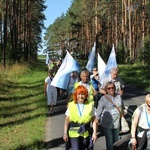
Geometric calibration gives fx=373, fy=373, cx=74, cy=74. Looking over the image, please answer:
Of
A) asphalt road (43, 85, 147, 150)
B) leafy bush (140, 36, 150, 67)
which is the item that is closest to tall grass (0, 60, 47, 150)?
asphalt road (43, 85, 147, 150)

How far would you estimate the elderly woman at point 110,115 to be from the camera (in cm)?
669

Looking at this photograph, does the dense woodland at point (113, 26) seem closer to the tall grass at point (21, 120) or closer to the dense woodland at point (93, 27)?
the dense woodland at point (93, 27)

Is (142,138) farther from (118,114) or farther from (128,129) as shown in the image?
(128,129)

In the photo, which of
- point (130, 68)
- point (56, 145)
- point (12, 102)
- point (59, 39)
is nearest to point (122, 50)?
point (130, 68)

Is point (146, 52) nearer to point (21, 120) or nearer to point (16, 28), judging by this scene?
point (16, 28)

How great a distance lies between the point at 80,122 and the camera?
577 cm

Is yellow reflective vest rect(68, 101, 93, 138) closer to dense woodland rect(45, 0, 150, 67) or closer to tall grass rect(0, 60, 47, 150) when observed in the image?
tall grass rect(0, 60, 47, 150)

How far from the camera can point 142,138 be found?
217 inches

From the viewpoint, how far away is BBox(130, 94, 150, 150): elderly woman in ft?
18.1

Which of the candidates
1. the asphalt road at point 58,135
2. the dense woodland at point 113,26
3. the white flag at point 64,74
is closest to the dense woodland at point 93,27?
the dense woodland at point 113,26

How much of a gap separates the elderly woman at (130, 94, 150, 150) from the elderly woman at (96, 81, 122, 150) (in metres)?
1.12

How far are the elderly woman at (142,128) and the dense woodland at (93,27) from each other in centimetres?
2695

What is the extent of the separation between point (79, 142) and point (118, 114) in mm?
1238

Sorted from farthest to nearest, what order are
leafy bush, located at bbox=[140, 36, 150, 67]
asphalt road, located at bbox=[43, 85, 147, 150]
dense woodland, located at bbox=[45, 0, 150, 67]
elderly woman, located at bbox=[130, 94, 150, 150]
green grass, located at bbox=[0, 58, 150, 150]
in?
dense woodland, located at bbox=[45, 0, 150, 67], leafy bush, located at bbox=[140, 36, 150, 67], green grass, located at bbox=[0, 58, 150, 150], asphalt road, located at bbox=[43, 85, 147, 150], elderly woman, located at bbox=[130, 94, 150, 150]
